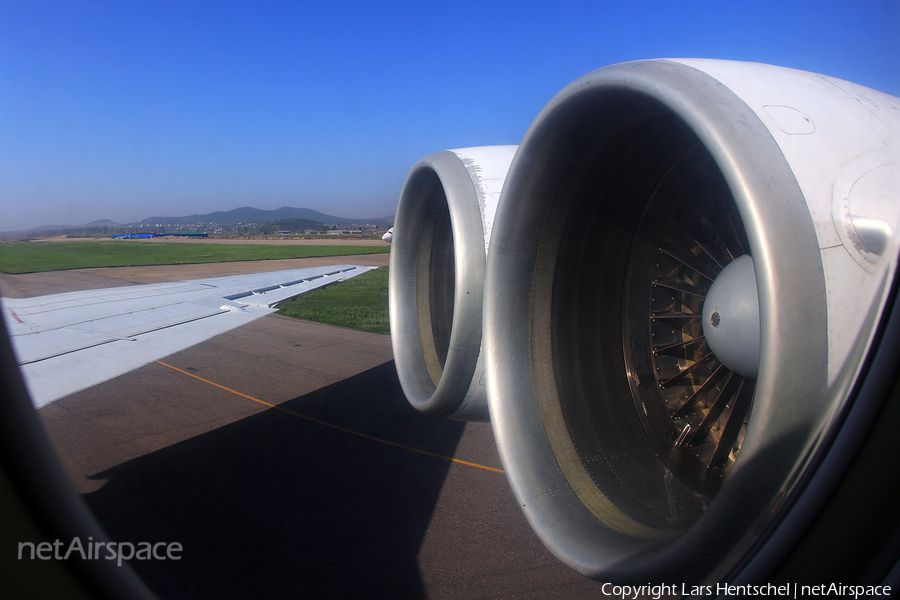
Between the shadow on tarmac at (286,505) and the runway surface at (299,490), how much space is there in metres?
0.01

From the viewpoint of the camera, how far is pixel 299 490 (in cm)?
450

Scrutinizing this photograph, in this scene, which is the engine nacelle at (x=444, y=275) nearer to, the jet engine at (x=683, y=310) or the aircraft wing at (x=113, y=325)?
the jet engine at (x=683, y=310)

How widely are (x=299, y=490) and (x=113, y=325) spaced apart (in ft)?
8.04

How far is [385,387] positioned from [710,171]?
6.24 meters

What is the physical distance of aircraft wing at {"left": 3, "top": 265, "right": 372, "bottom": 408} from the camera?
11.6 feet

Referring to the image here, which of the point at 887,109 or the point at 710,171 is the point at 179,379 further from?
the point at 887,109

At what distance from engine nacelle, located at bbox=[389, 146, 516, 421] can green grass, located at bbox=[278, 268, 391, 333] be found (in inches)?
320

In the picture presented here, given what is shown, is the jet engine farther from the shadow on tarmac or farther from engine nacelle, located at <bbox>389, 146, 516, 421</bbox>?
the shadow on tarmac

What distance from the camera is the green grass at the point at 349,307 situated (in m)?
14.0

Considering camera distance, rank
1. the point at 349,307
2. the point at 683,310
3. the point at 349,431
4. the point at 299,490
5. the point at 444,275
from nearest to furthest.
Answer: the point at 683,310, the point at 444,275, the point at 299,490, the point at 349,431, the point at 349,307

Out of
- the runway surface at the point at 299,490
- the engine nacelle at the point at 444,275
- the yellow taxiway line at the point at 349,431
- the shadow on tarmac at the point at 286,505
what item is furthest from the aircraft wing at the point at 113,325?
the engine nacelle at the point at 444,275

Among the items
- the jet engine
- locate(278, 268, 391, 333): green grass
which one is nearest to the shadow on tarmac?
the jet engine

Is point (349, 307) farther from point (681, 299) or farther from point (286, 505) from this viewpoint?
point (681, 299)

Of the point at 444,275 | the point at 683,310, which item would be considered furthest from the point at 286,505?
the point at 683,310
